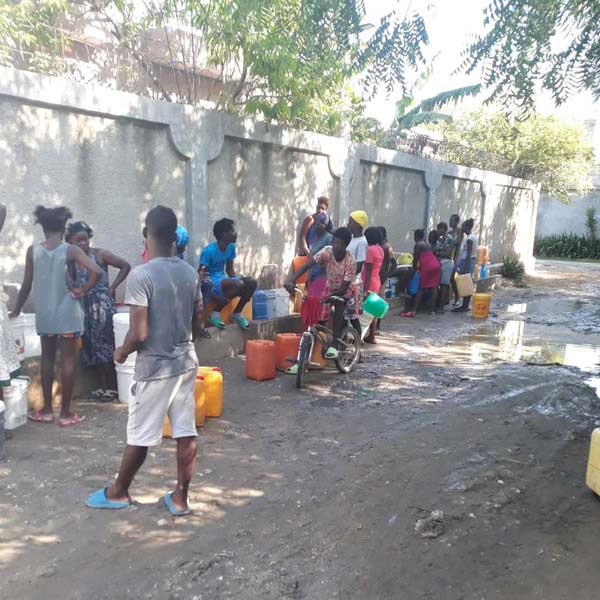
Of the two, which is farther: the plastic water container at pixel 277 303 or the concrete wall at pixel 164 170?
the plastic water container at pixel 277 303

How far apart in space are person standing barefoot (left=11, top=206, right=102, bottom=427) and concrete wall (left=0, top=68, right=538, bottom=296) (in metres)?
0.88

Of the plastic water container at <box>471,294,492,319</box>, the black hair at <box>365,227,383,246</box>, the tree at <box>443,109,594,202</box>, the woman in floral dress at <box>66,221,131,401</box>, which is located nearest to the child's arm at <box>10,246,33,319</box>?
the woman in floral dress at <box>66,221,131,401</box>

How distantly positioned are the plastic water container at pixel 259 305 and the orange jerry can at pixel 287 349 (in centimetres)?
116

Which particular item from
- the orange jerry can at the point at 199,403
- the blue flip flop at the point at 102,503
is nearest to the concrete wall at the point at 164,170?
the orange jerry can at the point at 199,403

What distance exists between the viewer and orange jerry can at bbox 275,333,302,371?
22.7 ft

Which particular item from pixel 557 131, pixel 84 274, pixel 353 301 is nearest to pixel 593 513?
pixel 353 301

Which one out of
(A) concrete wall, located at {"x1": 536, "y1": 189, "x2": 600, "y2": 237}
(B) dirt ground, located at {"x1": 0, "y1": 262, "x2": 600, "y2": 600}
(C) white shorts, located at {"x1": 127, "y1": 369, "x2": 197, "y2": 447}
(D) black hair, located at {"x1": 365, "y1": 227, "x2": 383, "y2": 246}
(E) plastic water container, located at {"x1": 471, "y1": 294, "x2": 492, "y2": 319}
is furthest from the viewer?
(A) concrete wall, located at {"x1": 536, "y1": 189, "x2": 600, "y2": 237}

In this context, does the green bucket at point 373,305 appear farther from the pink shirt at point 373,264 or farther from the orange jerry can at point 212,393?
the orange jerry can at point 212,393

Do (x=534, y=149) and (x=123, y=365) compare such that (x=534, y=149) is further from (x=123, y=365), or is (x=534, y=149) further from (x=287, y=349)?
(x=123, y=365)

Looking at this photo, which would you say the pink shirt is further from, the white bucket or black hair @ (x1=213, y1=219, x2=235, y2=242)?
the white bucket

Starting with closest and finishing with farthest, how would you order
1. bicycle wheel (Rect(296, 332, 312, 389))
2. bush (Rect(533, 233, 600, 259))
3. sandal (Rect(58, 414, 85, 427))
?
sandal (Rect(58, 414, 85, 427)), bicycle wheel (Rect(296, 332, 312, 389)), bush (Rect(533, 233, 600, 259))

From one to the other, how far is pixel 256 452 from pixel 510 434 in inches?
89.6

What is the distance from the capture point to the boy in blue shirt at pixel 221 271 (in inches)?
278

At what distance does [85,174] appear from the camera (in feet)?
20.5
